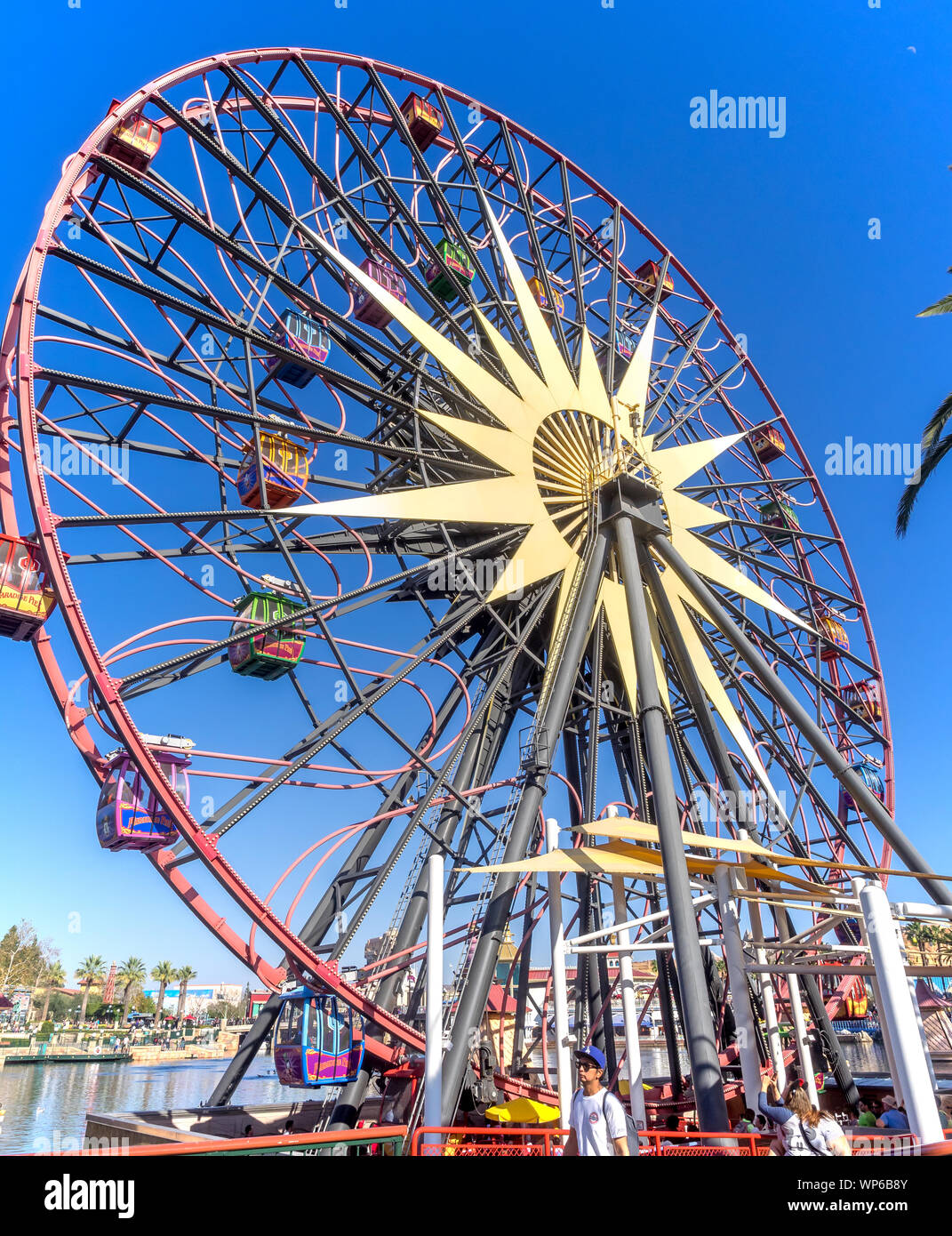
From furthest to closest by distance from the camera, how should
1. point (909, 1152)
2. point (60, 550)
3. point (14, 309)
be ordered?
1. point (14, 309)
2. point (60, 550)
3. point (909, 1152)

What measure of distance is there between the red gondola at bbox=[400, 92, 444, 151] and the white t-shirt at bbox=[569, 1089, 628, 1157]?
1595 centimetres

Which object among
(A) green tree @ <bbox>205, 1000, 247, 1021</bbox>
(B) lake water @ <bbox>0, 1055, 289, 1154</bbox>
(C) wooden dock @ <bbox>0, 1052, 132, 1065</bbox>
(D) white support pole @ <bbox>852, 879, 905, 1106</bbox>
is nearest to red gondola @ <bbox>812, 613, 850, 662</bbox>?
(D) white support pole @ <bbox>852, 879, 905, 1106</bbox>

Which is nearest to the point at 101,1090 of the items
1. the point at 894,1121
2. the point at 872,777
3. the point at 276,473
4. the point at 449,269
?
the point at 872,777

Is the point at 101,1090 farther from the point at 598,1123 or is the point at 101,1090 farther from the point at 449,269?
the point at 598,1123

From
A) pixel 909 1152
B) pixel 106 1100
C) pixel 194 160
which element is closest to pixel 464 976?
pixel 909 1152

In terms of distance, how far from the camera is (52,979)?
83000 millimetres

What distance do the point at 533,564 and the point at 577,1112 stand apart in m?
8.60

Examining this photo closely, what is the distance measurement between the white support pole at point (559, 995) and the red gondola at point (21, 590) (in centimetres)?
600

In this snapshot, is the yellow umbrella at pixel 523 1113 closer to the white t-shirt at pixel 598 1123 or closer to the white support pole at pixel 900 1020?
the white support pole at pixel 900 1020

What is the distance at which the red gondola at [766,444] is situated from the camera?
22156 mm

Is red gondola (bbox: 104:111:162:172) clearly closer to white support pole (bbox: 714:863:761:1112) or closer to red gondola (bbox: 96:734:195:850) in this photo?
red gondola (bbox: 96:734:195:850)

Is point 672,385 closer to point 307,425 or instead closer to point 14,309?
point 307,425

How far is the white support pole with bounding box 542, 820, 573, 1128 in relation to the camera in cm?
787
